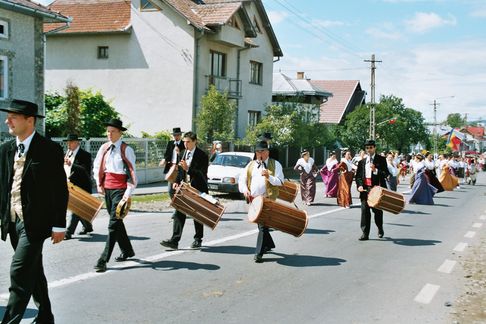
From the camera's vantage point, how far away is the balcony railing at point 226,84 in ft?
102

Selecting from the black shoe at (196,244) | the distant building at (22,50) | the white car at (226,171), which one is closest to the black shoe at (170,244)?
the black shoe at (196,244)

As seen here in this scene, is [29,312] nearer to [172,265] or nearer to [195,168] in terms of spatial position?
[172,265]

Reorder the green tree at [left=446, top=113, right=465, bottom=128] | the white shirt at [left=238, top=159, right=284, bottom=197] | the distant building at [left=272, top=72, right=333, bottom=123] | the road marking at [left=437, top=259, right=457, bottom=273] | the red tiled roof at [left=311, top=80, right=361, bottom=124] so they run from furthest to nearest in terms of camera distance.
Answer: the green tree at [left=446, top=113, right=465, bottom=128], the red tiled roof at [left=311, top=80, right=361, bottom=124], the distant building at [left=272, top=72, right=333, bottom=123], the white shirt at [left=238, top=159, right=284, bottom=197], the road marking at [left=437, top=259, right=457, bottom=273]

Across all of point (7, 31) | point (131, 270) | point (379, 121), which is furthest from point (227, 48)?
point (131, 270)

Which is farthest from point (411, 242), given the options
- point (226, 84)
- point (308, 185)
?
point (226, 84)

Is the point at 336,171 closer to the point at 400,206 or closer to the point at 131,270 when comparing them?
the point at 400,206

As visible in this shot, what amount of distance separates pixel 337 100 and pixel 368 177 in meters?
51.2

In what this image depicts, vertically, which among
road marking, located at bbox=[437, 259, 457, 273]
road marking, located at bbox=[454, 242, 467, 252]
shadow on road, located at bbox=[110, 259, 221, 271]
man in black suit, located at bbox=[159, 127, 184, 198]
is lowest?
road marking, located at bbox=[454, 242, 467, 252]

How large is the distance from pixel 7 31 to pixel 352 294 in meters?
17.7

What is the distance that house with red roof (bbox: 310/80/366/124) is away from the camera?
58478mm

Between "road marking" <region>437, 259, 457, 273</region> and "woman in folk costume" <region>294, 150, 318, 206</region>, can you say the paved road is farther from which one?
"woman in folk costume" <region>294, 150, 318, 206</region>

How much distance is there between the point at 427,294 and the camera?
6652mm

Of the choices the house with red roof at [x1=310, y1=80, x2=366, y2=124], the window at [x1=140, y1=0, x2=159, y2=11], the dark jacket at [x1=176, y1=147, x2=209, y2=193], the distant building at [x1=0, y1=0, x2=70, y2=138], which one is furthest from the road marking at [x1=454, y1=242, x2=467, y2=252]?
the house with red roof at [x1=310, y1=80, x2=366, y2=124]

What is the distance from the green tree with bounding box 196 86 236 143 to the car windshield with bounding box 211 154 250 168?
25.9 feet
